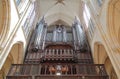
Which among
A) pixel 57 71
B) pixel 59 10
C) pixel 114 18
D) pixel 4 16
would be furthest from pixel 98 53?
pixel 59 10

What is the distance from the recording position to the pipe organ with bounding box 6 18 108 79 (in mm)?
8461

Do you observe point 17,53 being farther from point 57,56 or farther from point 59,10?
point 59,10

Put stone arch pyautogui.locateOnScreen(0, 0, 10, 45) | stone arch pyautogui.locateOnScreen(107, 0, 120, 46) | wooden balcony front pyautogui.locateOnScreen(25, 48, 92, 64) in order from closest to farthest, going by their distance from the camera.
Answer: stone arch pyautogui.locateOnScreen(0, 0, 10, 45) → stone arch pyautogui.locateOnScreen(107, 0, 120, 46) → wooden balcony front pyautogui.locateOnScreen(25, 48, 92, 64)

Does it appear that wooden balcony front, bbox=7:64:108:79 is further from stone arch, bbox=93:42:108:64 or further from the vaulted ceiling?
the vaulted ceiling

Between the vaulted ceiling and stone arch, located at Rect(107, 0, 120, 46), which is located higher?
the vaulted ceiling

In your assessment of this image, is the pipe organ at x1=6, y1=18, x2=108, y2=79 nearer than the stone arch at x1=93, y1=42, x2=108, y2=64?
Yes

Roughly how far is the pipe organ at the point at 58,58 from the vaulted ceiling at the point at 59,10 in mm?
1117

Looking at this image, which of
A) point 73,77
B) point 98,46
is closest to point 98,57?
point 98,46

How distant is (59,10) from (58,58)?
789cm

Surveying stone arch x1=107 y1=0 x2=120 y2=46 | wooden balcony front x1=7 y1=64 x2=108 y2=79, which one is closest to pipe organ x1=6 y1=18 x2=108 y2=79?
wooden balcony front x1=7 y1=64 x2=108 y2=79

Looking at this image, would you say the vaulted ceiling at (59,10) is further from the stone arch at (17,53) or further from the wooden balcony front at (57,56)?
the stone arch at (17,53)

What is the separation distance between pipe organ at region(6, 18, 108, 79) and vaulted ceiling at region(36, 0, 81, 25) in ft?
3.66

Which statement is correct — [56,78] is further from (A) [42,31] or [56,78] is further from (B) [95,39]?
(A) [42,31]

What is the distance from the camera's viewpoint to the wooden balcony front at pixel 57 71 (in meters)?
8.16
